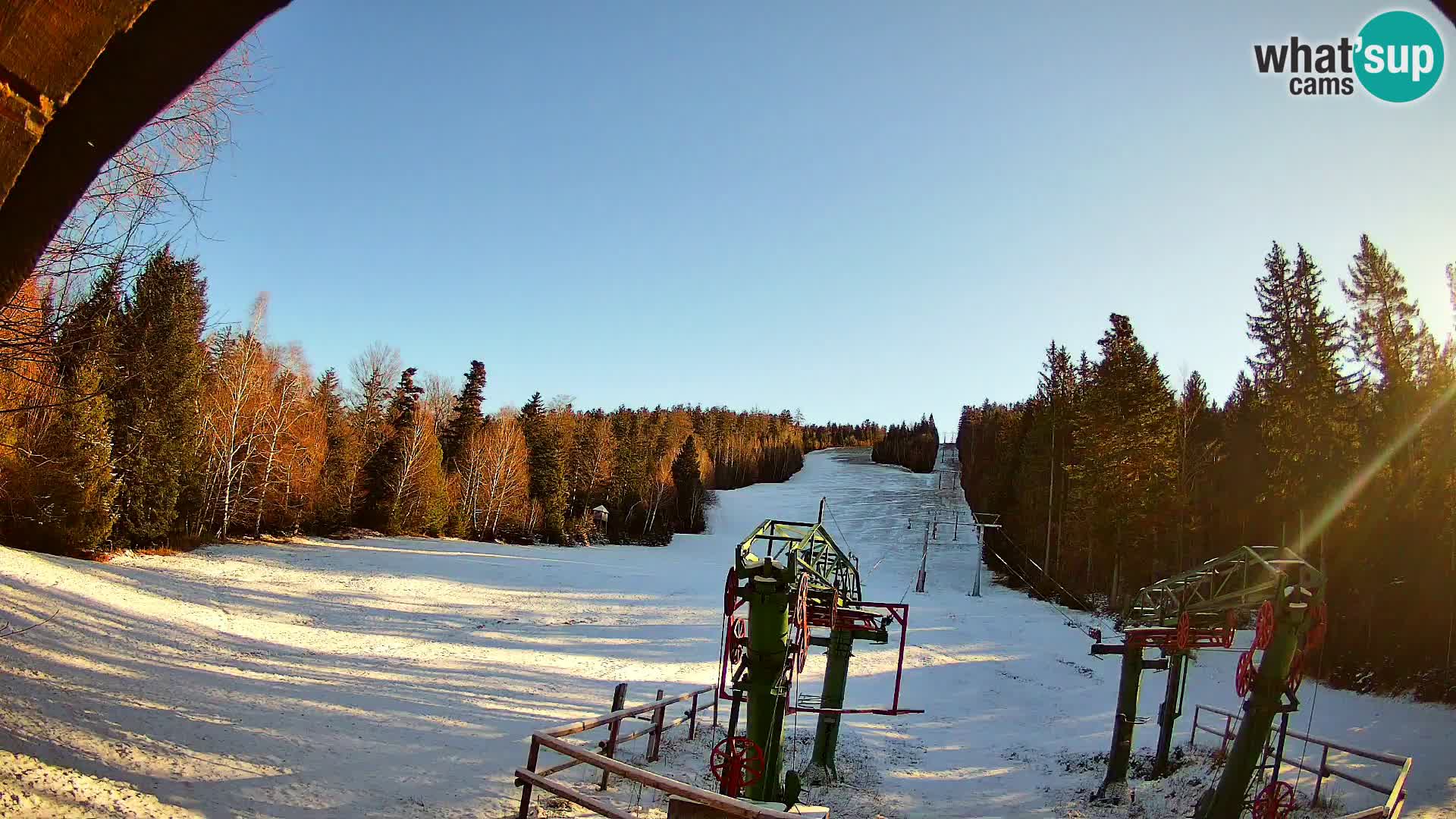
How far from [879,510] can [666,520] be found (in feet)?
73.9

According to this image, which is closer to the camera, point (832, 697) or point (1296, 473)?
point (832, 697)

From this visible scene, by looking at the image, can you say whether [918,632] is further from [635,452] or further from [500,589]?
[635,452]

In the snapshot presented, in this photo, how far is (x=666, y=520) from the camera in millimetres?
66750

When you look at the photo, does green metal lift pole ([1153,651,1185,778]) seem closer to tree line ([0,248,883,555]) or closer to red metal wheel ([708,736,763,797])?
red metal wheel ([708,736,763,797])

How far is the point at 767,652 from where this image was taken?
33.2ft

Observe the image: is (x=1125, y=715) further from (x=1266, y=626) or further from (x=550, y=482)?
(x=550, y=482)

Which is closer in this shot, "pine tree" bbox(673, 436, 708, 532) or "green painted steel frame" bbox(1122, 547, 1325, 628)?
"green painted steel frame" bbox(1122, 547, 1325, 628)

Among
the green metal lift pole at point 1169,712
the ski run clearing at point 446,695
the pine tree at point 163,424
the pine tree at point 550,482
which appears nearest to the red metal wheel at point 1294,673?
the ski run clearing at point 446,695

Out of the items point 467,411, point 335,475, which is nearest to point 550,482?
point 467,411

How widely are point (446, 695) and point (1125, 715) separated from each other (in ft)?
49.0

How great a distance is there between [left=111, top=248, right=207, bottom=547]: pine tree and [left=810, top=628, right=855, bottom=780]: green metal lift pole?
24.9m

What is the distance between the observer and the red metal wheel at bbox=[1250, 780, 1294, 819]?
11.1 m

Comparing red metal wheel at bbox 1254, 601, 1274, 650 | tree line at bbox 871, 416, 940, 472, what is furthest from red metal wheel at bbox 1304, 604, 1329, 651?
tree line at bbox 871, 416, 940, 472

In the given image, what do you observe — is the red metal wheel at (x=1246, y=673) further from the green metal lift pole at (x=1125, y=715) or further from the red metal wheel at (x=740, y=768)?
the red metal wheel at (x=740, y=768)
